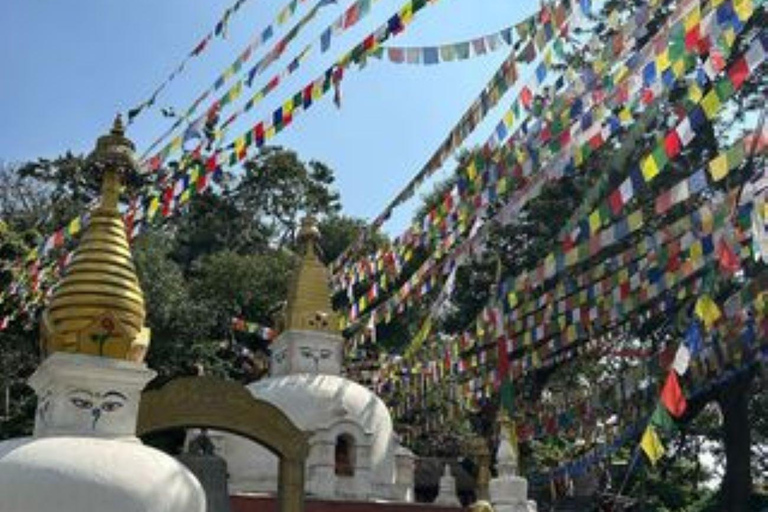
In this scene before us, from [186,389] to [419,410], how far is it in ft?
55.2

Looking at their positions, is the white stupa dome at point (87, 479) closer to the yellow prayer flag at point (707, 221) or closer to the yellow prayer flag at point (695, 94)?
the yellow prayer flag at point (695, 94)

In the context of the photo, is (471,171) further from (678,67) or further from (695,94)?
(678,67)

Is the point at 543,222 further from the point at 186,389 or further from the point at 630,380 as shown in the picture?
the point at 186,389

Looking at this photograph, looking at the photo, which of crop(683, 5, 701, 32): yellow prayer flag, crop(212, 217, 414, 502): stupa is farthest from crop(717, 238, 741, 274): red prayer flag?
crop(212, 217, 414, 502): stupa

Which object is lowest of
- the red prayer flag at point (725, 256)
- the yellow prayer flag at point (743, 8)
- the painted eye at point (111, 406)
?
the painted eye at point (111, 406)

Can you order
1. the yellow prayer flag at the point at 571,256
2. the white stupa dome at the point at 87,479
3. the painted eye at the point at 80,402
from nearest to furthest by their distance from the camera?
the white stupa dome at the point at 87,479
the painted eye at the point at 80,402
the yellow prayer flag at the point at 571,256

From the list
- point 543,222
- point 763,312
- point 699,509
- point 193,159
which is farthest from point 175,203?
point 699,509

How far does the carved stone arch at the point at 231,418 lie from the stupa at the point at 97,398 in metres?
2.77

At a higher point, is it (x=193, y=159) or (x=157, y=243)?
(x=157, y=243)

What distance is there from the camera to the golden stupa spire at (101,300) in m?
7.61

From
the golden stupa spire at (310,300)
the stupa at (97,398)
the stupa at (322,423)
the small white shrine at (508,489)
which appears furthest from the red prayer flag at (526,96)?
the golden stupa spire at (310,300)

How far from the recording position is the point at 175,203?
10.2 meters

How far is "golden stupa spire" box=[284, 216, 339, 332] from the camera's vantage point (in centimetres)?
2172

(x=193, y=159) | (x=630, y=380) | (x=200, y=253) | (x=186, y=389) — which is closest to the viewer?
(x=193, y=159)
